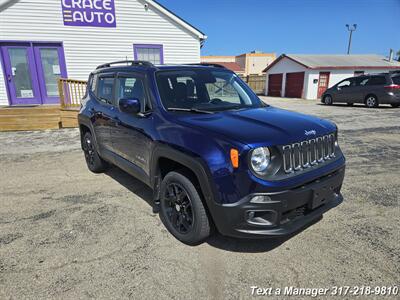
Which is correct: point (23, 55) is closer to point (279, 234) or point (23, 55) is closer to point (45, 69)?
point (45, 69)

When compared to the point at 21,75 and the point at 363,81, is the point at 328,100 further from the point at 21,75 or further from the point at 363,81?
the point at 21,75

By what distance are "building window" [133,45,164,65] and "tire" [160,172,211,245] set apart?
32.6 ft

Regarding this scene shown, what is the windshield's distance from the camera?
3204mm

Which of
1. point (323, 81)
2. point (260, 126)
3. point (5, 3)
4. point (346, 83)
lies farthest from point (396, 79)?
point (5, 3)

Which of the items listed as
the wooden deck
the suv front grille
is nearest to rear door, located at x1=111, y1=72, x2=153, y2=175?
the suv front grille

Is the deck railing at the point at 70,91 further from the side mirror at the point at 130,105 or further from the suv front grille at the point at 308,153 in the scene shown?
the suv front grille at the point at 308,153

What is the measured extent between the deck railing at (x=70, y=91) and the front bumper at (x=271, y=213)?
345 inches

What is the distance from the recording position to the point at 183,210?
2877 mm

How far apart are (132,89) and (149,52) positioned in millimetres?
9320

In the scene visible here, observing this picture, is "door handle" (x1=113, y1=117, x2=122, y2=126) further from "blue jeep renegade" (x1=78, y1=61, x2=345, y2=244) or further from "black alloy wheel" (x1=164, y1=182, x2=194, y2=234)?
"black alloy wheel" (x1=164, y1=182, x2=194, y2=234)

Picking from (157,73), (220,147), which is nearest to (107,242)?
(220,147)

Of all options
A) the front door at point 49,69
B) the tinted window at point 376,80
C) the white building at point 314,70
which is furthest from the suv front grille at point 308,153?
the white building at point 314,70

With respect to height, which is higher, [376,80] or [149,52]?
[149,52]

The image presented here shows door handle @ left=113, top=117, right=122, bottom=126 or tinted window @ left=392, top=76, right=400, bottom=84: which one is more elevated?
tinted window @ left=392, top=76, right=400, bottom=84
